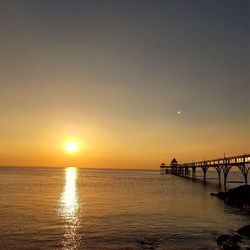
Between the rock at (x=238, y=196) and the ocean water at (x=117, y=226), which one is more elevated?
the rock at (x=238, y=196)

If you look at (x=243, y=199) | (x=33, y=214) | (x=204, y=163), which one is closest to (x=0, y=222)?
(x=33, y=214)

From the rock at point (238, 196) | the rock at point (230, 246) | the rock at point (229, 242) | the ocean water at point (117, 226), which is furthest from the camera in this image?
the rock at point (238, 196)

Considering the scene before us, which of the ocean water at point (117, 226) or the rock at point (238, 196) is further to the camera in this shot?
the rock at point (238, 196)

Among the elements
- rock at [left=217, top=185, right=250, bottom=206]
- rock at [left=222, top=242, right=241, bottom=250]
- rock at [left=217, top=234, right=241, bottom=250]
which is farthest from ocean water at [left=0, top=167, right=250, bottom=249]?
rock at [left=217, top=185, right=250, bottom=206]

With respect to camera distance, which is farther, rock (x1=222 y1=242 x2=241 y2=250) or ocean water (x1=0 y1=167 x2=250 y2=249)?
ocean water (x1=0 y1=167 x2=250 y2=249)

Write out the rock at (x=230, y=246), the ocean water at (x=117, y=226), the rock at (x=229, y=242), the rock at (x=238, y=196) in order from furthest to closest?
the rock at (x=238, y=196)
the ocean water at (x=117, y=226)
the rock at (x=229, y=242)
the rock at (x=230, y=246)

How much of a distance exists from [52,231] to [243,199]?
2482 cm

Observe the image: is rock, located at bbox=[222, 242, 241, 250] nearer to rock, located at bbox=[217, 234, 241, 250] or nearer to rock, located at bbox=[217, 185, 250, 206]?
rock, located at bbox=[217, 234, 241, 250]

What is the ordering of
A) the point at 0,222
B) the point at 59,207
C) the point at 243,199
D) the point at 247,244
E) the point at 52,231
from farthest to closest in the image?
the point at 243,199
the point at 59,207
the point at 0,222
the point at 52,231
the point at 247,244

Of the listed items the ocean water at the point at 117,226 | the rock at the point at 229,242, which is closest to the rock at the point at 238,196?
the ocean water at the point at 117,226

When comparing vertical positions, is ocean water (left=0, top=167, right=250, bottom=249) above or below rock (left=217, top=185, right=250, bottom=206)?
below

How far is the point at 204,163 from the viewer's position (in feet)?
265

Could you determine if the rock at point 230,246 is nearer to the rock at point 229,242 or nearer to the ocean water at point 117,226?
the rock at point 229,242

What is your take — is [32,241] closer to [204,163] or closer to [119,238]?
[119,238]
